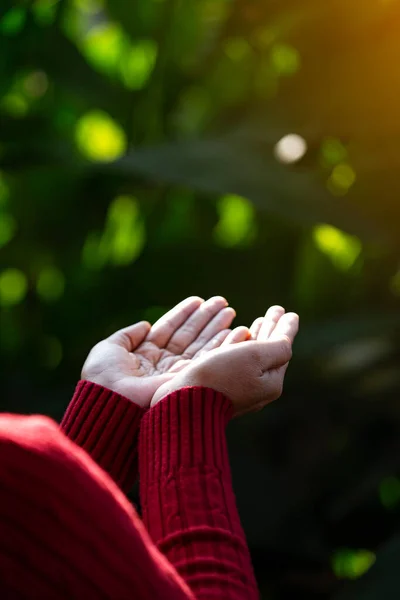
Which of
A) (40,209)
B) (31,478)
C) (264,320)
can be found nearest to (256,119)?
(40,209)

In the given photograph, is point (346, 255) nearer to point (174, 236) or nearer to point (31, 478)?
point (174, 236)

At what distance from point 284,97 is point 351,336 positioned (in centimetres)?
30

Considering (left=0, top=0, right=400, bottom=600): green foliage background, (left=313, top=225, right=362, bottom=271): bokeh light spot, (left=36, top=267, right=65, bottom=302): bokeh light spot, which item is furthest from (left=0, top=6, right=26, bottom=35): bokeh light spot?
(left=313, top=225, right=362, bottom=271): bokeh light spot

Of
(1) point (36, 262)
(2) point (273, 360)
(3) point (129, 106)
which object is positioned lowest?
(1) point (36, 262)

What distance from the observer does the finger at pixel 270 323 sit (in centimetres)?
47

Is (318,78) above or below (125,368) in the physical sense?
above

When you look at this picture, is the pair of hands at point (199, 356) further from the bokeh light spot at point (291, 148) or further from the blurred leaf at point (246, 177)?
the bokeh light spot at point (291, 148)

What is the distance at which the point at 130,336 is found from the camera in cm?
51

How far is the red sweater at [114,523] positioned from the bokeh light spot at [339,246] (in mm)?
576

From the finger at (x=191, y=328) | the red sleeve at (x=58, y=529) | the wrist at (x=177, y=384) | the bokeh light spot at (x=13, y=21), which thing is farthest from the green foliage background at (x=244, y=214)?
the red sleeve at (x=58, y=529)

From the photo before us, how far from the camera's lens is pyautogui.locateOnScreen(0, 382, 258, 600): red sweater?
24cm

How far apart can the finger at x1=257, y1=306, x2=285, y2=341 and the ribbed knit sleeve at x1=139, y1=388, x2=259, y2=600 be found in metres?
0.07

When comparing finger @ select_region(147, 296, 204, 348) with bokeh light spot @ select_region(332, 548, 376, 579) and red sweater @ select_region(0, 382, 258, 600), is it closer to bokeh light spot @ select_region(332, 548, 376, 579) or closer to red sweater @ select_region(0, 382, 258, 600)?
red sweater @ select_region(0, 382, 258, 600)

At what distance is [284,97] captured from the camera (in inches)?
33.5
